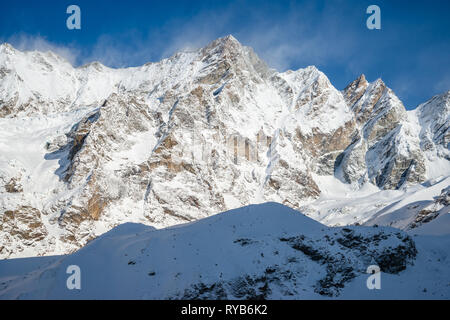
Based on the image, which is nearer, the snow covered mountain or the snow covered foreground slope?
the snow covered foreground slope

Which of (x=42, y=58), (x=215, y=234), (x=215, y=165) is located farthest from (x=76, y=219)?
(x=42, y=58)

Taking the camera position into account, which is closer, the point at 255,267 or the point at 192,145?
the point at 255,267

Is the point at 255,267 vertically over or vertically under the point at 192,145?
under

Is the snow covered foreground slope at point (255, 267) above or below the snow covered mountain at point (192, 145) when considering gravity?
below

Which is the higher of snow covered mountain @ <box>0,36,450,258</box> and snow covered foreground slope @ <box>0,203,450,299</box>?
snow covered mountain @ <box>0,36,450,258</box>

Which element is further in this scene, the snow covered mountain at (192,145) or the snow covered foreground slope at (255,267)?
the snow covered mountain at (192,145)
